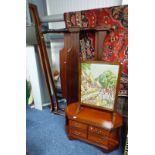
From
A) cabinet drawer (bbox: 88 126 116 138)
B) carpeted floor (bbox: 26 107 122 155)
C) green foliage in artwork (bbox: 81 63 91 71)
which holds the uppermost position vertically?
green foliage in artwork (bbox: 81 63 91 71)

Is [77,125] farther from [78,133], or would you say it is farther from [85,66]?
[85,66]

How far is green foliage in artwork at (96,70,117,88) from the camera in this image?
147 centimetres

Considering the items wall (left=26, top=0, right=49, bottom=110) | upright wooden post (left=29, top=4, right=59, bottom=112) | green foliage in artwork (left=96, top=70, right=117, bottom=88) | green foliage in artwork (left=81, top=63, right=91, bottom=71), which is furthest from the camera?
wall (left=26, top=0, right=49, bottom=110)

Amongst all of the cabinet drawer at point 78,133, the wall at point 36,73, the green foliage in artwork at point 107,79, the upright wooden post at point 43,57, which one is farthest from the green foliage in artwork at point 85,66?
the wall at point 36,73

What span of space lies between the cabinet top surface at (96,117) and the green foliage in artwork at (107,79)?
1.08 ft

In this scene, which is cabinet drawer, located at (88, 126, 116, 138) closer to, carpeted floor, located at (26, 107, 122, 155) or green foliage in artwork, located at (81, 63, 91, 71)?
carpeted floor, located at (26, 107, 122, 155)

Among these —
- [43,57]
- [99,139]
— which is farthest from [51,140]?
[43,57]

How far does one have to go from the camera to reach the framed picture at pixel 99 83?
4.82 feet

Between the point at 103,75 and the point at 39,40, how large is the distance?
1.12 metres

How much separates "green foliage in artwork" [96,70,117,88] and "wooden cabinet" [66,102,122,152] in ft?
1.11

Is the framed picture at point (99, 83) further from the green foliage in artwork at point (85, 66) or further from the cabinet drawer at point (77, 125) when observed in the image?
the cabinet drawer at point (77, 125)

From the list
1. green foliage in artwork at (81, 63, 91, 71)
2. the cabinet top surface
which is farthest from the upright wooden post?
green foliage in artwork at (81, 63, 91, 71)

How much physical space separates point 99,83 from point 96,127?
45 centimetres

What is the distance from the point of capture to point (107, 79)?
1501 millimetres
